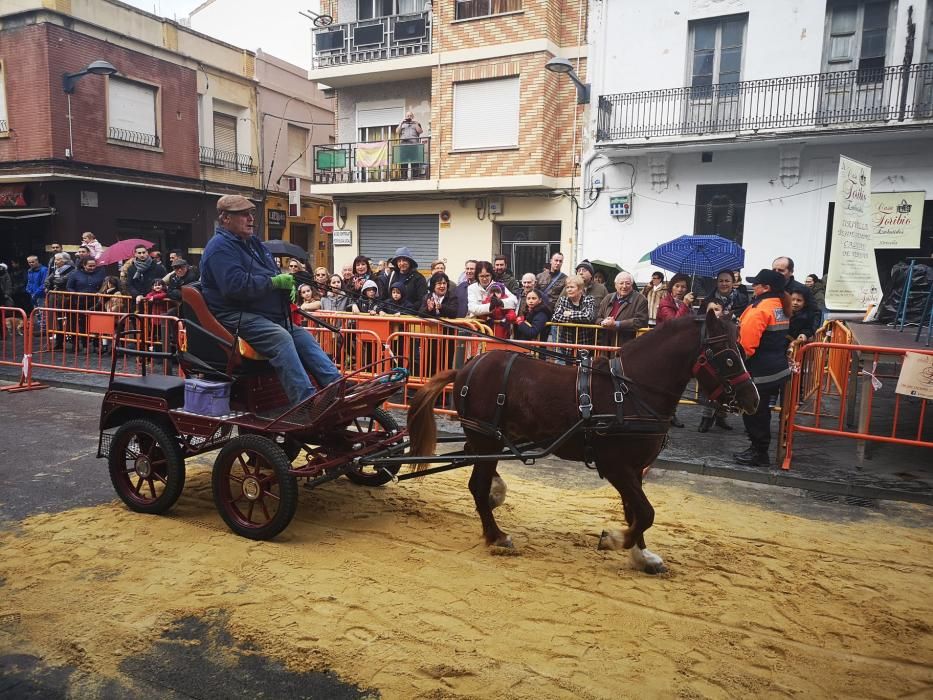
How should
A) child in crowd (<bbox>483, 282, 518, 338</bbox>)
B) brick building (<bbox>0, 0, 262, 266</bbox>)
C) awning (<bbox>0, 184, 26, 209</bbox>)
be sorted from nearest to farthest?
child in crowd (<bbox>483, 282, 518, 338</bbox>) → brick building (<bbox>0, 0, 262, 266</bbox>) → awning (<bbox>0, 184, 26, 209</bbox>)

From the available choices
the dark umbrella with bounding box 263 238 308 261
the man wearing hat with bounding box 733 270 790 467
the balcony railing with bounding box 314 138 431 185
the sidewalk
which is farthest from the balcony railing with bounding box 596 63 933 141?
the dark umbrella with bounding box 263 238 308 261

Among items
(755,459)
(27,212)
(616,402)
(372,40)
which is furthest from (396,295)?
(27,212)

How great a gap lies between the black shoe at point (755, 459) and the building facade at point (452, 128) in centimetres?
1210

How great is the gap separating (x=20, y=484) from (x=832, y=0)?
17828 mm

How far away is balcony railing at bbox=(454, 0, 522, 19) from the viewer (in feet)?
60.3

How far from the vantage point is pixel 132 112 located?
69.2 ft

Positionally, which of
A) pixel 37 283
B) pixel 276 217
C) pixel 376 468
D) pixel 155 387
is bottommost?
pixel 376 468

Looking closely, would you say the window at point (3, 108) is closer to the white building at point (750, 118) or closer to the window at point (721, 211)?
the white building at point (750, 118)

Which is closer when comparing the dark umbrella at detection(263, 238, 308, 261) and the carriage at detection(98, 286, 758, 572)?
the carriage at detection(98, 286, 758, 572)

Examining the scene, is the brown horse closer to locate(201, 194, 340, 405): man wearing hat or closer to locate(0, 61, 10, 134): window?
locate(201, 194, 340, 405): man wearing hat

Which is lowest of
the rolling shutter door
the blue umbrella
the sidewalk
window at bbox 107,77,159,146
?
the sidewalk

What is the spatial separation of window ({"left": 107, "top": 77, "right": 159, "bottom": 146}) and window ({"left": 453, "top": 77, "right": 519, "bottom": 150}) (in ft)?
33.0

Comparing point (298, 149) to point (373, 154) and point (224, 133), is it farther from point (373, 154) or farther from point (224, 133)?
point (373, 154)

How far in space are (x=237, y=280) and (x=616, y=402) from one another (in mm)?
2845
